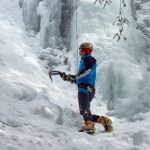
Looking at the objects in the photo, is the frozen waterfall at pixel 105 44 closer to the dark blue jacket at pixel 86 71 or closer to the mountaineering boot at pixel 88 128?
the dark blue jacket at pixel 86 71

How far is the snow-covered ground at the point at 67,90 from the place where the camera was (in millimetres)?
4973

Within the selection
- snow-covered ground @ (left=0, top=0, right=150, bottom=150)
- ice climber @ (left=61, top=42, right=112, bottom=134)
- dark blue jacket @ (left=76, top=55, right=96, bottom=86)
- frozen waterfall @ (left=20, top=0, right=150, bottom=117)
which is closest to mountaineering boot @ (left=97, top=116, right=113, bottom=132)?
ice climber @ (left=61, top=42, right=112, bottom=134)

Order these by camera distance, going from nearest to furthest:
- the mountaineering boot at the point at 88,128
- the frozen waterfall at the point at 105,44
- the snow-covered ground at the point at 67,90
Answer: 1. the snow-covered ground at the point at 67,90
2. the mountaineering boot at the point at 88,128
3. the frozen waterfall at the point at 105,44

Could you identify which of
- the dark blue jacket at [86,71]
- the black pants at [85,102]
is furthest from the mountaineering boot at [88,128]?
the dark blue jacket at [86,71]

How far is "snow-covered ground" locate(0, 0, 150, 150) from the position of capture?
16.3 ft

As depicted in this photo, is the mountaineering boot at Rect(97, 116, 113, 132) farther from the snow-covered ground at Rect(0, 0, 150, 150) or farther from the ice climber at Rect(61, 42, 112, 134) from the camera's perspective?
the snow-covered ground at Rect(0, 0, 150, 150)

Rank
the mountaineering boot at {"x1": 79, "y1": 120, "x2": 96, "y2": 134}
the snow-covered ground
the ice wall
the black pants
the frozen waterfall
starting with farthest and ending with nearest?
1. the ice wall
2. the frozen waterfall
3. the black pants
4. the mountaineering boot at {"x1": 79, "y1": 120, "x2": 96, "y2": 134}
5. the snow-covered ground

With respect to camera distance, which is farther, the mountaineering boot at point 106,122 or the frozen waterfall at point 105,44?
the frozen waterfall at point 105,44

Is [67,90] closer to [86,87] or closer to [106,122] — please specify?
[86,87]

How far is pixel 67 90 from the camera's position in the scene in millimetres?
8859

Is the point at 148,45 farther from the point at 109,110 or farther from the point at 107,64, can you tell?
the point at 109,110

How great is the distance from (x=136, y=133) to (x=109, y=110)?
233cm

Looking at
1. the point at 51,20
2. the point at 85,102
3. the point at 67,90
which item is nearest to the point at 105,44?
the point at 67,90

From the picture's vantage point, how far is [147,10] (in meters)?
12.0
